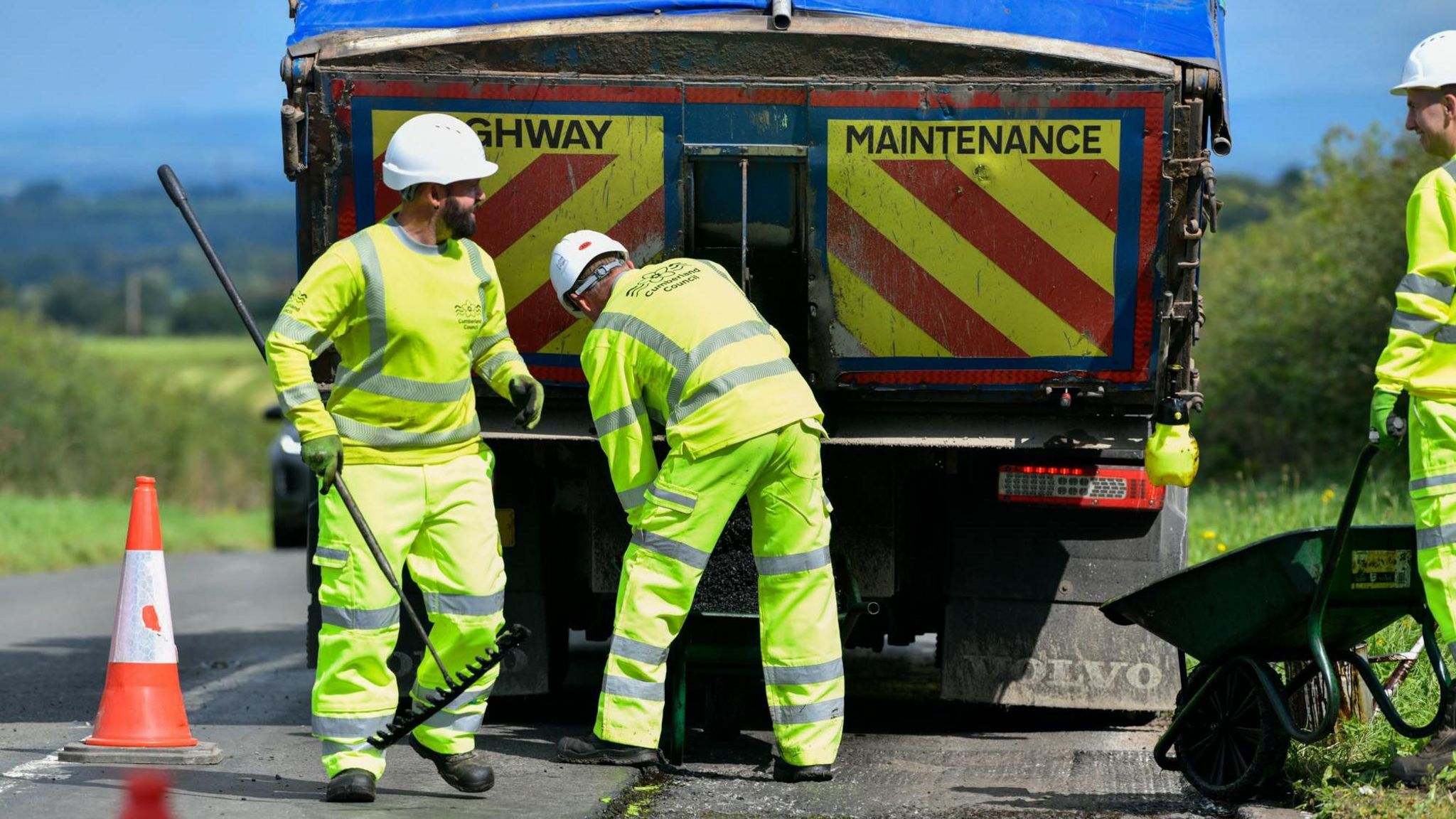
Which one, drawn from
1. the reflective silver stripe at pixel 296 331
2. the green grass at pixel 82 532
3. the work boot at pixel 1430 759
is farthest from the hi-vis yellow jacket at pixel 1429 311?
the green grass at pixel 82 532

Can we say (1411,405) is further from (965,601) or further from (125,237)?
(125,237)

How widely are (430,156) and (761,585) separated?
1.58 m

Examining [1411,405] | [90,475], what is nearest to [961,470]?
[1411,405]

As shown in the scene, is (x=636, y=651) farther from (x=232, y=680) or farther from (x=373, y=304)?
(x=232, y=680)

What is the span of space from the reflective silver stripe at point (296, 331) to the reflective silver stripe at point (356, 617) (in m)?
0.70

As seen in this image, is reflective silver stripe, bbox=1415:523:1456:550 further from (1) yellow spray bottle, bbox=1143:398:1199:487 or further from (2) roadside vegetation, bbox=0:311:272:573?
(2) roadside vegetation, bbox=0:311:272:573

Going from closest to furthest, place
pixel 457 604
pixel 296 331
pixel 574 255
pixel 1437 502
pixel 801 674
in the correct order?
1. pixel 1437 502
2. pixel 296 331
3. pixel 457 604
4. pixel 801 674
5. pixel 574 255

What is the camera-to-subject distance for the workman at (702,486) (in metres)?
5.71

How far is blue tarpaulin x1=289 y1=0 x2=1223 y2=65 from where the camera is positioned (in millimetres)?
6148

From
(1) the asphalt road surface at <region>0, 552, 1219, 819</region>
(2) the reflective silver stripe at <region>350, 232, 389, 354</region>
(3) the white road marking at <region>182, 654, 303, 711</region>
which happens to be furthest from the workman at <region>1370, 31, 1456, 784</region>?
(3) the white road marking at <region>182, 654, 303, 711</region>

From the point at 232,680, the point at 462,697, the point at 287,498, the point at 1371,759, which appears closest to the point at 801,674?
the point at 462,697

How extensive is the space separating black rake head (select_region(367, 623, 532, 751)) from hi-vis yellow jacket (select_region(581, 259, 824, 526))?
576 millimetres

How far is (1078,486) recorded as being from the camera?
6.57m

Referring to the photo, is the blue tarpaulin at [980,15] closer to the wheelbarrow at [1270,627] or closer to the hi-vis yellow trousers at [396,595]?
the hi-vis yellow trousers at [396,595]
